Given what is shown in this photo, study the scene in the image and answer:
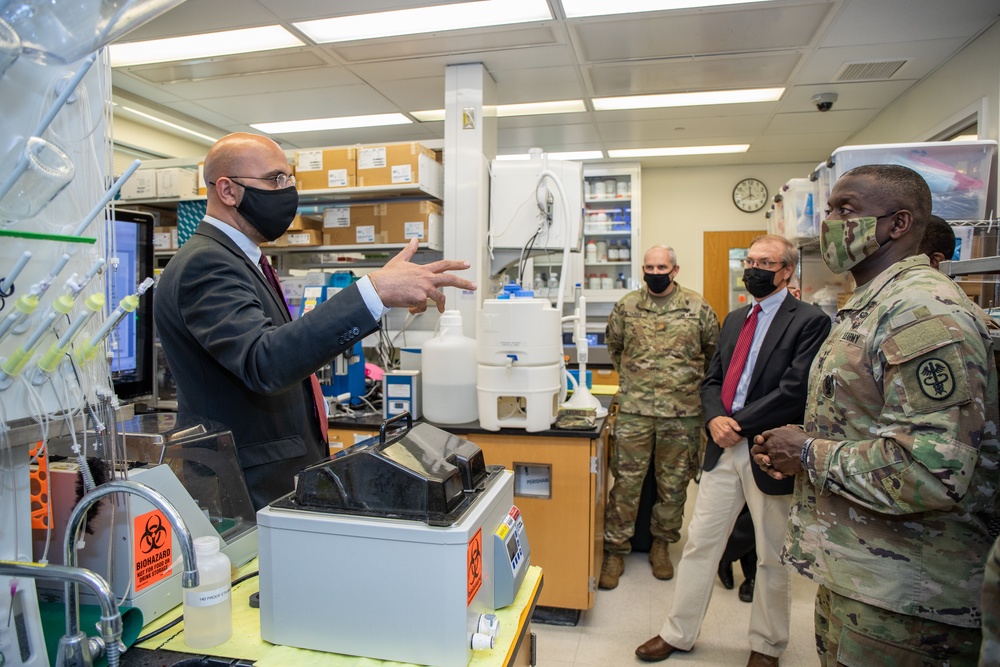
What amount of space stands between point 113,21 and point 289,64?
10.8 feet

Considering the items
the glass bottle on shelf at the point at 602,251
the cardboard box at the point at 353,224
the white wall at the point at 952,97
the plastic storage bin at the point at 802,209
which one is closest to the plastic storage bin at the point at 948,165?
the white wall at the point at 952,97

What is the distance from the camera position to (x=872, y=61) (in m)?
3.59

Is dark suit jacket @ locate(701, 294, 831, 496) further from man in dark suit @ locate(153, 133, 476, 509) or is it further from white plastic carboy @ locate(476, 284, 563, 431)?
man in dark suit @ locate(153, 133, 476, 509)

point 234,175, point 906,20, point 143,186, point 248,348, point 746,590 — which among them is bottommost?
point 746,590

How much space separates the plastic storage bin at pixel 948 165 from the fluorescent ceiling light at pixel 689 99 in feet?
4.70

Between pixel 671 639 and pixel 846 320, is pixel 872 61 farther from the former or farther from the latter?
pixel 671 639

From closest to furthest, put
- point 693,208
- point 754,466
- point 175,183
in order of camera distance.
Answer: point 754,466
point 175,183
point 693,208

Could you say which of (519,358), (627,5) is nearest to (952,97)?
(627,5)

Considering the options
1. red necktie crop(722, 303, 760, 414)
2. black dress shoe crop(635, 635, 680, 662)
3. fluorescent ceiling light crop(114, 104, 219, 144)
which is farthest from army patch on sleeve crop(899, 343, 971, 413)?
fluorescent ceiling light crop(114, 104, 219, 144)

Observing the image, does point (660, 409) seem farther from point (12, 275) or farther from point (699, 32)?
point (12, 275)

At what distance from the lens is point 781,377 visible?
2.23 meters

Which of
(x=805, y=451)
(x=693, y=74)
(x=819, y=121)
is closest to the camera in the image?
(x=805, y=451)

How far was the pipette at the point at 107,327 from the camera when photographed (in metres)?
0.77

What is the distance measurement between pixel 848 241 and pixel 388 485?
1179mm
